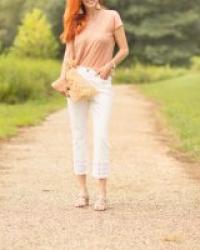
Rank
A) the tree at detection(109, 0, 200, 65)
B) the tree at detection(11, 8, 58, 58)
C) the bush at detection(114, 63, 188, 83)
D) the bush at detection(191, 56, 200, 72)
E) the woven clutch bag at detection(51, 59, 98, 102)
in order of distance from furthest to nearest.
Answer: the tree at detection(109, 0, 200, 65), the bush at detection(191, 56, 200, 72), the bush at detection(114, 63, 188, 83), the tree at detection(11, 8, 58, 58), the woven clutch bag at detection(51, 59, 98, 102)

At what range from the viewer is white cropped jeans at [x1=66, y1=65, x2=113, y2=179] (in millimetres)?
7332

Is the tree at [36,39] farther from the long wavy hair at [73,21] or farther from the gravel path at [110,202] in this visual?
the long wavy hair at [73,21]

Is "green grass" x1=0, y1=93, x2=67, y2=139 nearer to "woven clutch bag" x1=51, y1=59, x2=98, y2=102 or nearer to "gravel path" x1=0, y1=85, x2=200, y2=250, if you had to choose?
"gravel path" x1=0, y1=85, x2=200, y2=250

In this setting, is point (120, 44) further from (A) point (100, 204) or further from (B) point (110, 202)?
(B) point (110, 202)

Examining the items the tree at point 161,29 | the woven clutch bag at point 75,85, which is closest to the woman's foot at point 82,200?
the woven clutch bag at point 75,85

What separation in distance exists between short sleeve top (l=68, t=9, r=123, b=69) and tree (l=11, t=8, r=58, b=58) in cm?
5365

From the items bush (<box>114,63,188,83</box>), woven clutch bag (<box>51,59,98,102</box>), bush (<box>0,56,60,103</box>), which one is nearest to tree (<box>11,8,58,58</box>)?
bush (<box>114,63,188,83</box>)

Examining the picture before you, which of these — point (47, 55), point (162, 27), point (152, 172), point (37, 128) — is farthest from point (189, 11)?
point (152, 172)

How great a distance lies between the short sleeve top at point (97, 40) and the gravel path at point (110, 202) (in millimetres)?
1389

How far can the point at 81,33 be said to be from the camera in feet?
24.1

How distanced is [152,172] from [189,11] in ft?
218

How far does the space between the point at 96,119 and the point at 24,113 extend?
13134mm

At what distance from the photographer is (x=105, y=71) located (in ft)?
24.0

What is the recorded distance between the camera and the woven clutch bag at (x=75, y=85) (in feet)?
23.8
